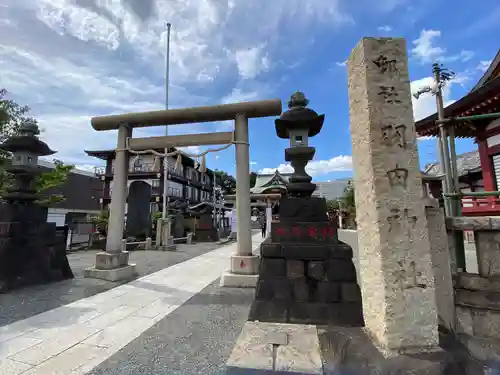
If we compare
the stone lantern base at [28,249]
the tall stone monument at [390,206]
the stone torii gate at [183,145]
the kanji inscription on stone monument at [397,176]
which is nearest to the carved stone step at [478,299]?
the tall stone monument at [390,206]

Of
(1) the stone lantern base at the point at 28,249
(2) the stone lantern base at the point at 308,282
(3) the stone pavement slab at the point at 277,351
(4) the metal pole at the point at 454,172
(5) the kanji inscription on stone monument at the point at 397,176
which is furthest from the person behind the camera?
(1) the stone lantern base at the point at 28,249

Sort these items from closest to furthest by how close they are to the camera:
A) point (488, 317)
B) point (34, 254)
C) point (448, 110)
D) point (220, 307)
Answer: point (488, 317), point (220, 307), point (34, 254), point (448, 110)

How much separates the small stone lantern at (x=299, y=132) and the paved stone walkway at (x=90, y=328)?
8.10ft

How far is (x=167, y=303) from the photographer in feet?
16.3

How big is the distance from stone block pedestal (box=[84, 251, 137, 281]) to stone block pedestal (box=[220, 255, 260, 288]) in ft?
9.14

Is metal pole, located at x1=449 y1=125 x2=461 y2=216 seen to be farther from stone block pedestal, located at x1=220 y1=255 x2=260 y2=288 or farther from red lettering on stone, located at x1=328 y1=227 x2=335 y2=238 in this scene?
stone block pedestal, located at x1=220 y1=255 x2=260 y2=288

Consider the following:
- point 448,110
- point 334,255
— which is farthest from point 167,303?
point 448,110

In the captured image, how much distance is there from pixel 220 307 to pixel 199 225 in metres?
17.7

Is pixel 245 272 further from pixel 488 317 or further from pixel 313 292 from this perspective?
pixel 488 317

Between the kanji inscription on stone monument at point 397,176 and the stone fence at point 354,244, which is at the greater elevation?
the kanji inscription on stone monument at point 397,176

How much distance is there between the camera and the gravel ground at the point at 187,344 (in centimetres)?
269

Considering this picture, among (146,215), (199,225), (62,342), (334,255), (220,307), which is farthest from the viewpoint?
(199,225)

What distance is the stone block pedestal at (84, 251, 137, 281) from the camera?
6.56 metres

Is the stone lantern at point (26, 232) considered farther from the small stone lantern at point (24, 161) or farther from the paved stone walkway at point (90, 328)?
the paved stone walkway at point (90, 328)
